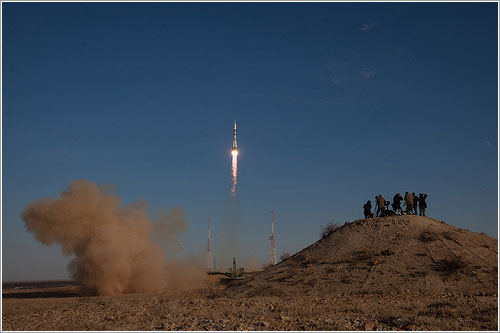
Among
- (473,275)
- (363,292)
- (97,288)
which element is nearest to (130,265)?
(97,288)

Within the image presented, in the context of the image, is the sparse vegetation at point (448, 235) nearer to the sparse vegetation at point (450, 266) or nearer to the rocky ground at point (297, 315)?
the sparse vegetation at point (450, 266)

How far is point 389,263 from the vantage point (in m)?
26.7

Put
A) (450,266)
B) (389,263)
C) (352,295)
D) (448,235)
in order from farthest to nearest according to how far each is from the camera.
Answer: (448,235), (389,263), (450,266), (352,295)

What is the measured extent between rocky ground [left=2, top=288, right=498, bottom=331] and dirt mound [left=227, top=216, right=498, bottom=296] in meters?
2.22

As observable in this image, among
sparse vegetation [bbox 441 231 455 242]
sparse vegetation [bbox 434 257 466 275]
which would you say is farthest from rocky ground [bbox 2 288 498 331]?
sparse vegetation [bbox 441 231 455 242]

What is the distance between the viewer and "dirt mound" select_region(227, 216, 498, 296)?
78.5 ft

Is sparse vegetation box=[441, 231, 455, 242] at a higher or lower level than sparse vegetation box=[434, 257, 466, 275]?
higher

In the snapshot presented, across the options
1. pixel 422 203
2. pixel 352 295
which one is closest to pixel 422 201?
pixel 422 203

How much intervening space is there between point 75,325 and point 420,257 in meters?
20.4

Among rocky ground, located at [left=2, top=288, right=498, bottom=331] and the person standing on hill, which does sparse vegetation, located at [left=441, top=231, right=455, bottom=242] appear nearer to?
the person standing on hill

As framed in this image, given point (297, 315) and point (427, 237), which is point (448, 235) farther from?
point (297, 315)

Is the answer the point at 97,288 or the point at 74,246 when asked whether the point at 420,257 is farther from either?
the point at 74,246

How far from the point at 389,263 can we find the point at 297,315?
11858mm

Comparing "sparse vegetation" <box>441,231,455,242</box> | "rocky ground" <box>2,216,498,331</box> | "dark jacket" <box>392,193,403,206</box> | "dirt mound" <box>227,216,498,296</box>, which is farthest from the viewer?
"dark jacket" <box>392,193,403,206</box>
